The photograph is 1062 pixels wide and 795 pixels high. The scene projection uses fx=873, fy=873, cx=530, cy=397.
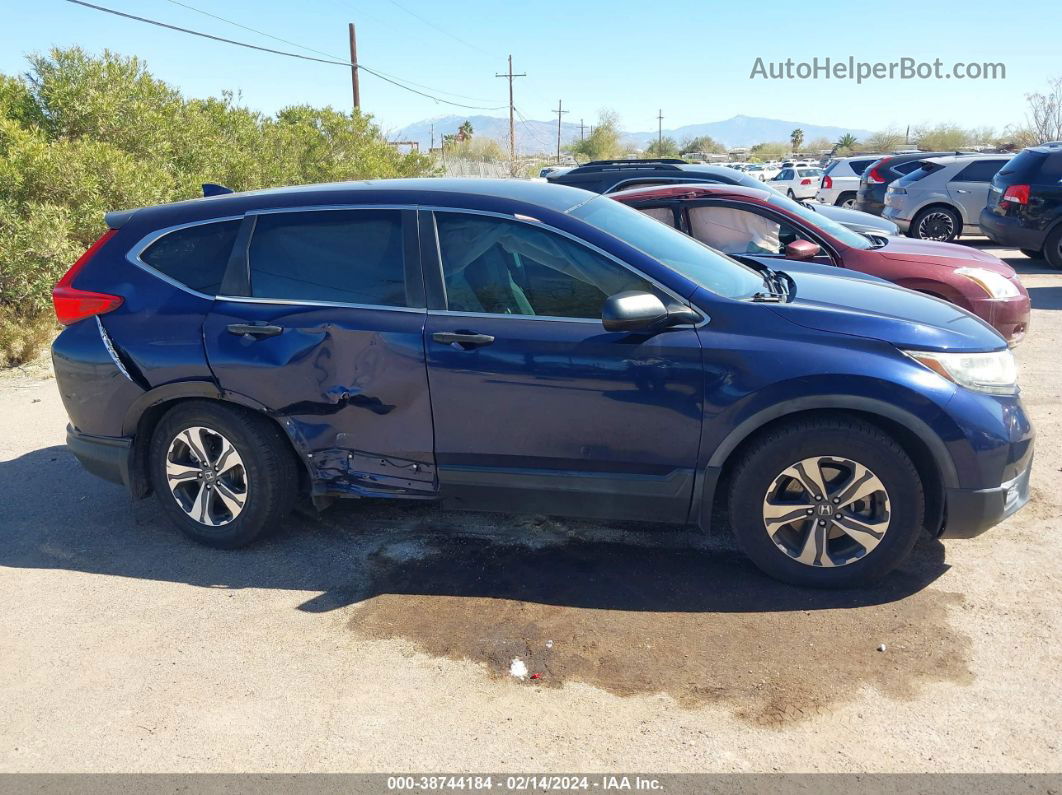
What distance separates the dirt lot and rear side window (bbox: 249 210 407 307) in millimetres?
1346

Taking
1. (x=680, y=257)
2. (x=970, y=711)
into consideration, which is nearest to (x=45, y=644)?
(x=680, y=257)

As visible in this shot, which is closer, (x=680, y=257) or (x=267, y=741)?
(x=267, y=741)

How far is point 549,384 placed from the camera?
3.98 m

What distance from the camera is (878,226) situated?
1004 cm

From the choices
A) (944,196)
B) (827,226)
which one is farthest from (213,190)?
(944,196)

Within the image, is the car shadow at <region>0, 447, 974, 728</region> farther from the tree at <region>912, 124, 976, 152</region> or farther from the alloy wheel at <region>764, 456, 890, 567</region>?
the tree at <region>912, 124, 976, 152</region>

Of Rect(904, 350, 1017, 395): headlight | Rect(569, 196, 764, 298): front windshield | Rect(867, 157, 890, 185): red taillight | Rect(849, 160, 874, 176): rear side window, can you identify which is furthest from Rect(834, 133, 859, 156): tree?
Rect(904, 350, 1017, 395): headlight

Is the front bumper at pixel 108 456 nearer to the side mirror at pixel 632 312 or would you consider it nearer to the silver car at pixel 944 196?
the side mirror at pixel 632 312

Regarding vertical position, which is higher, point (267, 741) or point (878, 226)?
point (878, 226)

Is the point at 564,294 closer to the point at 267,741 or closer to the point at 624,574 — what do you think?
the point at 624,574

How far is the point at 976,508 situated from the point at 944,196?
13484mm

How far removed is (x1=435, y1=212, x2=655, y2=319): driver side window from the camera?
13.2ft

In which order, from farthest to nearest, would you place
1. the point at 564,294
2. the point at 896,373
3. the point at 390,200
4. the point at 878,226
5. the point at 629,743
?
the point at 878,226 → the point at 390,200 → the point at 564,294 → the point at 896,373 → the point at 629,743

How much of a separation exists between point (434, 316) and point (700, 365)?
1.26 metres
